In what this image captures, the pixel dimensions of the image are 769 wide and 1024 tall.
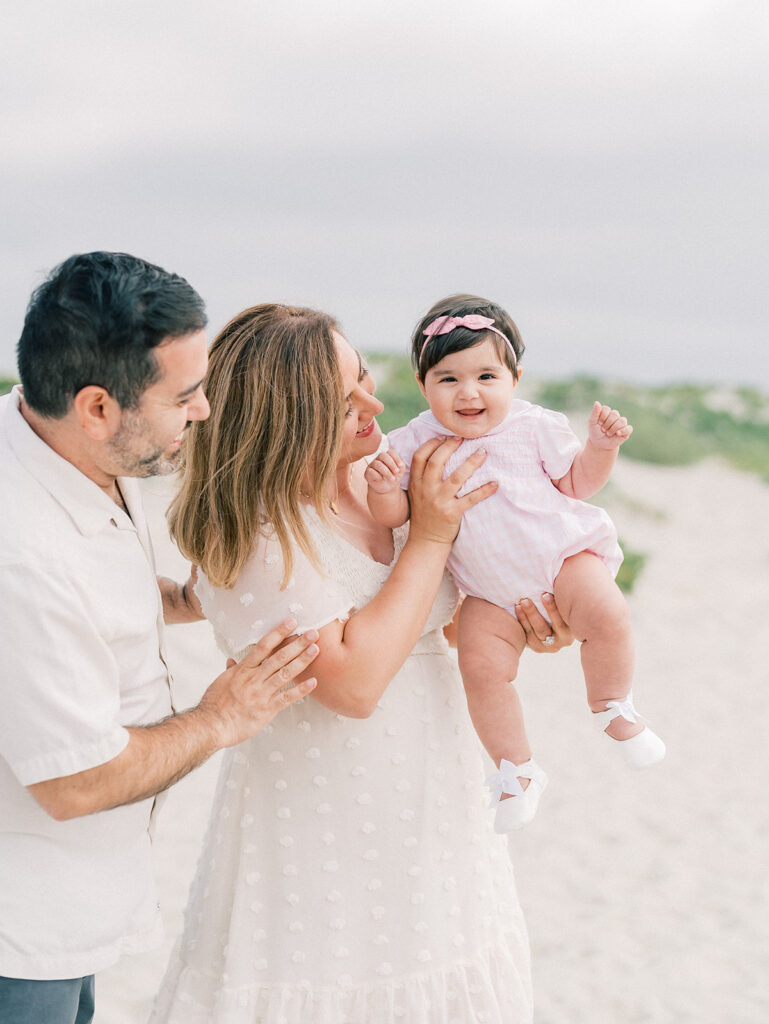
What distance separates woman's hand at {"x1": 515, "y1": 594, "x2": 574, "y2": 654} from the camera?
8.43 feet

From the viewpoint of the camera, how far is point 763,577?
10859mm

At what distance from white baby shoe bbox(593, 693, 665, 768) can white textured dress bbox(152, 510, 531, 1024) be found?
19.2 inches

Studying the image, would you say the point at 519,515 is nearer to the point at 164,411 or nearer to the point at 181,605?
the point at 181,605

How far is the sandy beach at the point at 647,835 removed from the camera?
173 inches

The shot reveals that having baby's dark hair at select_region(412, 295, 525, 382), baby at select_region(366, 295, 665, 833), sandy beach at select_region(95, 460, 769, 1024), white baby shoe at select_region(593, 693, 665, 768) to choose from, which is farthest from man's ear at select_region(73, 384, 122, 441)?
sandy beach at select_region(95, 460, 769, 1024)

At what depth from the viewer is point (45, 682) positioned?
1.72 metres

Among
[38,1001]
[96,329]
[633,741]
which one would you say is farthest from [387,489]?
[38,1001]

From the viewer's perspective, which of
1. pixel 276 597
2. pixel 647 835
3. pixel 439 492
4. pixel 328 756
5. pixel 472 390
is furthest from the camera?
pixel 647 835

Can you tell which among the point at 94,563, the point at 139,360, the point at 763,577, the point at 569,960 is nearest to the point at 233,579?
the point at 94,563

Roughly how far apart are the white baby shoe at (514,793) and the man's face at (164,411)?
1.10 meters

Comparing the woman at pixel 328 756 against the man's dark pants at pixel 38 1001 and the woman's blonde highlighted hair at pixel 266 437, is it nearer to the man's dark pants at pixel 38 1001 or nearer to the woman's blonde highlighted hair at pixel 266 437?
the woman's blonde highlighted hair at pixel 266 437

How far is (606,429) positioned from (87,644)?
136cm

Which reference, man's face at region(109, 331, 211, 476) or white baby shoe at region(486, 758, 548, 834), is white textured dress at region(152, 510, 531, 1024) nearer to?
white baby shoe at region(486, 758, 548, 834)

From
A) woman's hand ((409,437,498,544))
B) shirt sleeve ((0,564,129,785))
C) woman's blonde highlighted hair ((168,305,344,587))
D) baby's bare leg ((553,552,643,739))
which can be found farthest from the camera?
baby's bare leg ((553,552,643,739))
